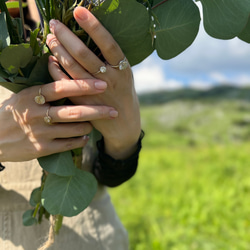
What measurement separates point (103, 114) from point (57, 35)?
0.38ft

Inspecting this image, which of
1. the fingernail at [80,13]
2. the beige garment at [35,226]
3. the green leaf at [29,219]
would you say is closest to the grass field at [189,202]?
the beige garment at [35,226]

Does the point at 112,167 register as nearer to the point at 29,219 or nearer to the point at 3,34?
the point at 29,219

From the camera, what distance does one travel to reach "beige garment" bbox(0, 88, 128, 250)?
54 cm

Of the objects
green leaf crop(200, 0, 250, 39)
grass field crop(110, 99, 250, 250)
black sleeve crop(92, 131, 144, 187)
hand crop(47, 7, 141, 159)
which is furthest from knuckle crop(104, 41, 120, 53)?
grass field crop(110, 99, 250, 250)

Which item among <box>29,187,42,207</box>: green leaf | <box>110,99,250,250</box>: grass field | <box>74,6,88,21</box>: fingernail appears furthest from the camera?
<box>110,99,250,250</box>: grass field

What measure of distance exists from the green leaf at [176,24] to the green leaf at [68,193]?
0.68 ft

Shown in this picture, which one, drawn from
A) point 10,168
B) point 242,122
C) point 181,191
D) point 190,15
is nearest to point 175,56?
point 190,15

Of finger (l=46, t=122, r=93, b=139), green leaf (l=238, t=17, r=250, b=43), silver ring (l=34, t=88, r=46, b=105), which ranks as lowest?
finger (l=46, t=122, r=93, b=139)

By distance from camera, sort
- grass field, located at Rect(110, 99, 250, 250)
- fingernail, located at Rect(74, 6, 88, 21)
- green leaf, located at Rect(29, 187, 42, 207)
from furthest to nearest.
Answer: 1. grass field, located at Rect(110, 99, 250, 250)
2. green leaf, located at Rect(29, 187, 42, 207)
3. fingernail, located at Rect(74, 6, 88, 21)

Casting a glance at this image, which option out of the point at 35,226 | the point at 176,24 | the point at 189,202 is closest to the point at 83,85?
the point at 176,24

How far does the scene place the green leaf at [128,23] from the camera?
1.22 ft

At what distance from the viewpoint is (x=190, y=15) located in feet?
1.29

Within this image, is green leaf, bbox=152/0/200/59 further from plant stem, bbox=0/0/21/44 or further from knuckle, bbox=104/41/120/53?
plant stem, bbox=0/0/21/44

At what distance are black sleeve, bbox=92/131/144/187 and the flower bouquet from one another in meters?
0.14
